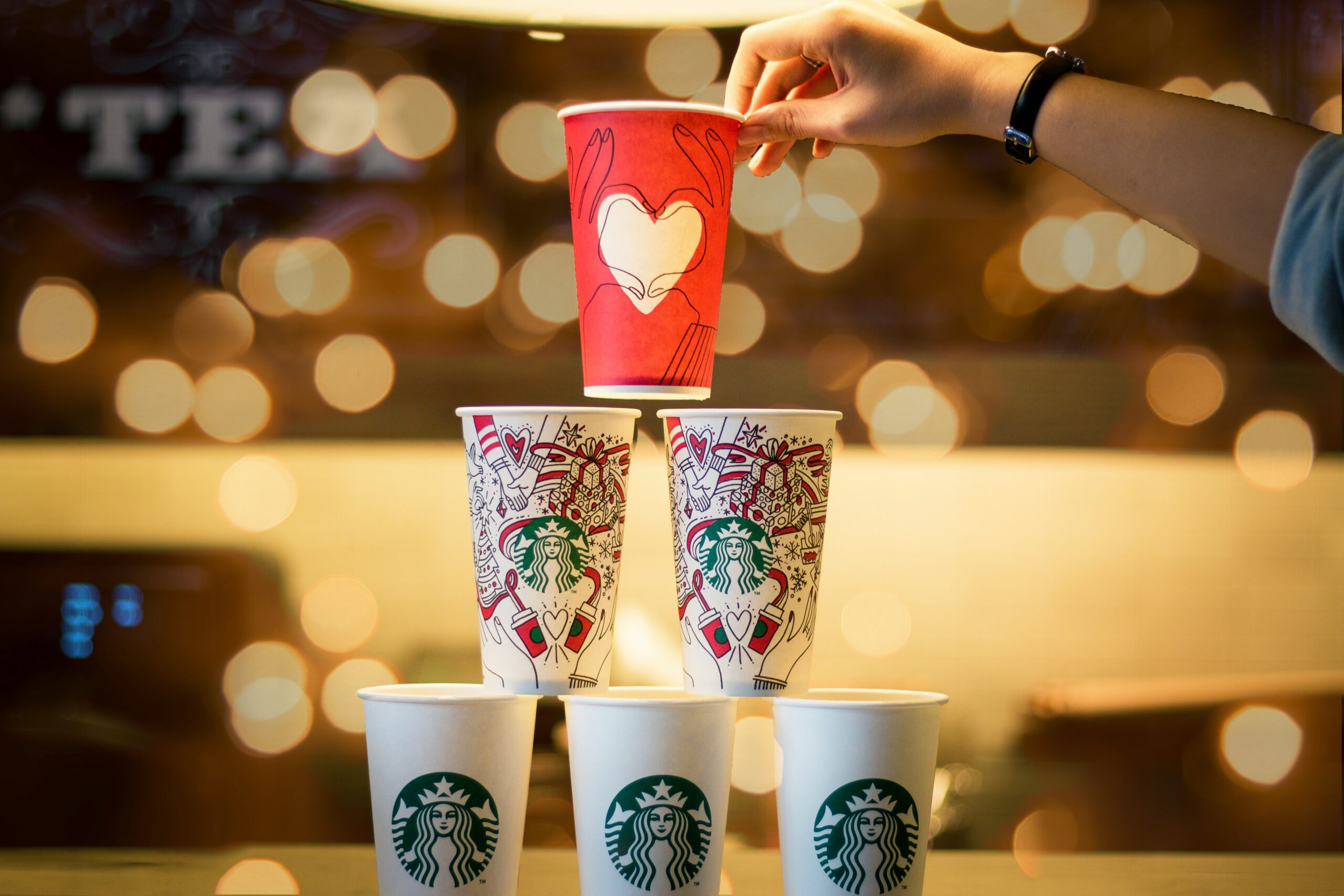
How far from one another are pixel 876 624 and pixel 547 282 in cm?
100

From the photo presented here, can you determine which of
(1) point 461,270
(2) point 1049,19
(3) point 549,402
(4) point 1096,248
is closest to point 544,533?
(3) point 549,402

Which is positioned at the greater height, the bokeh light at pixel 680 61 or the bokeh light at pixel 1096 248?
the bokeh light at pixel 680 61

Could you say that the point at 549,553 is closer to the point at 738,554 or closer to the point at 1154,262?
the point at 738,554

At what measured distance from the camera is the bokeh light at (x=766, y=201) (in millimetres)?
2455

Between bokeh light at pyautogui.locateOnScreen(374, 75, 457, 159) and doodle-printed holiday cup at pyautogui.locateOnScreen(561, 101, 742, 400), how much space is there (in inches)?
55.7

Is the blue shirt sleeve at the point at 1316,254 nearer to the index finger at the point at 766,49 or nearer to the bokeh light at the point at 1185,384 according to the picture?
the index finger at the point at 766,49

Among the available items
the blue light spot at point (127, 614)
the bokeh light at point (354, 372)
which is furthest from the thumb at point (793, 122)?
the blue light spot at point (127, 614)

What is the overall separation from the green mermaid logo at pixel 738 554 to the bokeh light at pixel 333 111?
1.68 meters

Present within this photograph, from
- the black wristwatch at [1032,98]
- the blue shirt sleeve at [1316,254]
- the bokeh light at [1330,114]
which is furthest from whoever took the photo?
the bokeh light at [1330,114]

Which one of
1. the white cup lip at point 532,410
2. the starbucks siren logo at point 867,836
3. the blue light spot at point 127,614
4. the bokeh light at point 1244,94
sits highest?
the bokeh light at point 1244,94

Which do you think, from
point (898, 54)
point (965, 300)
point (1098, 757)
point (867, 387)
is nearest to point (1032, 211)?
point (965, 300)

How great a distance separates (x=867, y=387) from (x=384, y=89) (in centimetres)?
119

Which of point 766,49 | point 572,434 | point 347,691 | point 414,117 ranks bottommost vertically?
point 347,691

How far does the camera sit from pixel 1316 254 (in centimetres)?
76
